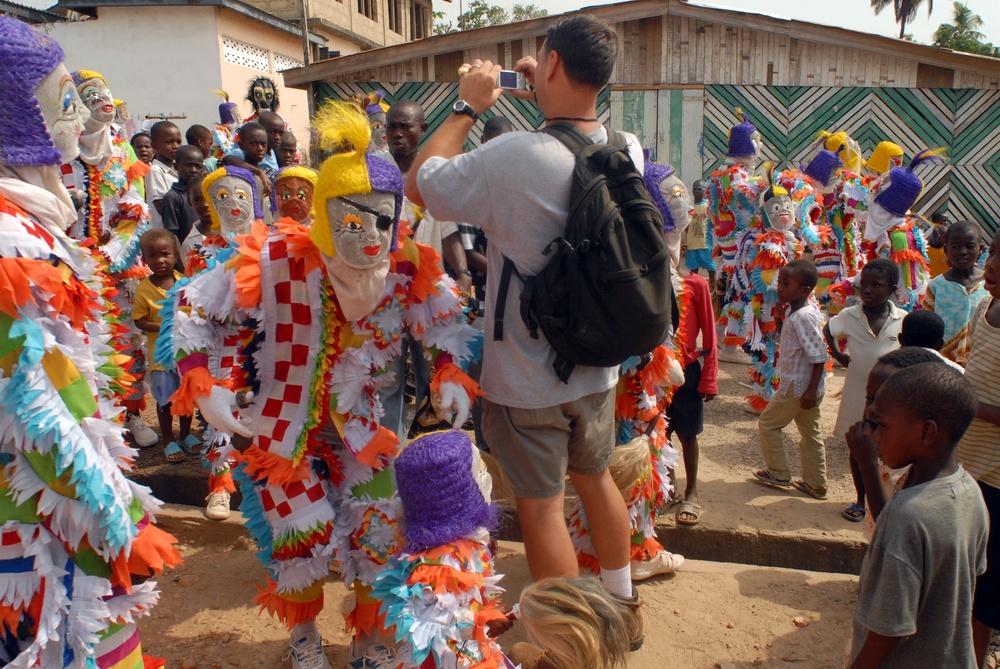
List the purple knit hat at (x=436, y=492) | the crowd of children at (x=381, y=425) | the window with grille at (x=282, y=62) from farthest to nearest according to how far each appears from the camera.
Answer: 1. the window with grille at (x=282, y=62)
2. the purple knit hat at (x=436, y=492)
3. the crowd of children at (x=381, y=425)

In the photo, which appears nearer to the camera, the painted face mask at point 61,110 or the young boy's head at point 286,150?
the painted face mask at point 61,110

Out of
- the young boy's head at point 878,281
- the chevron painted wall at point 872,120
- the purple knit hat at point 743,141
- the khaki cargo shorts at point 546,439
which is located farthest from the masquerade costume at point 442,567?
the chevron painted wall at point 872,120

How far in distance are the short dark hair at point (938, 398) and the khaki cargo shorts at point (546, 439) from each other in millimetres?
991

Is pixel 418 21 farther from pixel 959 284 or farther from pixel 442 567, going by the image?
pixel 442 567

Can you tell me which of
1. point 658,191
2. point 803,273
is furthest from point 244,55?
point 658,191

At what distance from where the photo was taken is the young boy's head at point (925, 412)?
2.03m

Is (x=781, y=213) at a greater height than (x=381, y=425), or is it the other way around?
(x=781, y=213)

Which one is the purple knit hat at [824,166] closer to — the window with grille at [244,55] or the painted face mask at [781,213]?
the painted face mask at [781,213]

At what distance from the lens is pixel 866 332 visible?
4387mm

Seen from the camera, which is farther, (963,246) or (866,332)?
(963,246)

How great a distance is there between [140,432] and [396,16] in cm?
2874

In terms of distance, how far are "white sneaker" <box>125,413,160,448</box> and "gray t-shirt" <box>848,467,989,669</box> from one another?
464cm

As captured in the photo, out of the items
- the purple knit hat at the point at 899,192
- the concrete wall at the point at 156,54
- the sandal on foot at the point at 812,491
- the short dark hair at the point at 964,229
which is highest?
the concrete wall at the point at 156,54

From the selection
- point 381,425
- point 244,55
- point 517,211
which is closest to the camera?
point 517,211
